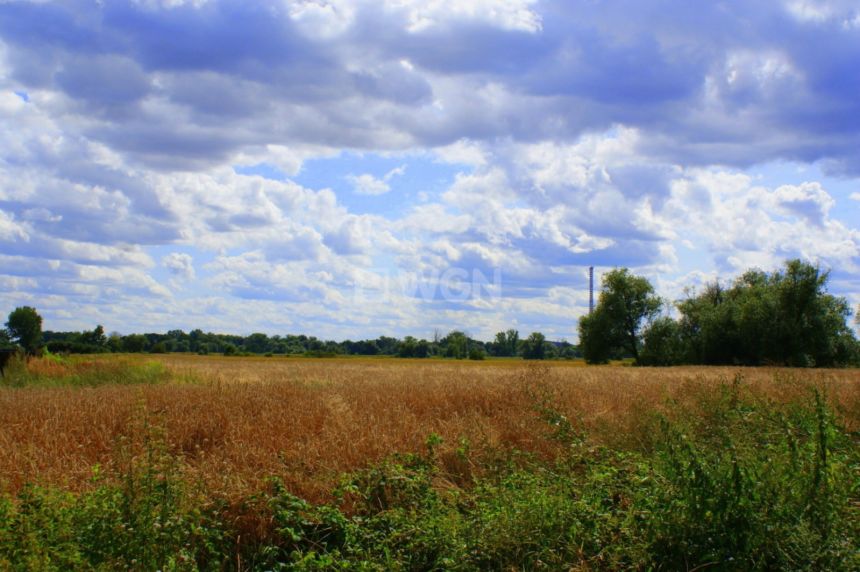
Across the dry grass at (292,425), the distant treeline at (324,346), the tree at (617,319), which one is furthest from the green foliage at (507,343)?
the dry grass at (292,425)

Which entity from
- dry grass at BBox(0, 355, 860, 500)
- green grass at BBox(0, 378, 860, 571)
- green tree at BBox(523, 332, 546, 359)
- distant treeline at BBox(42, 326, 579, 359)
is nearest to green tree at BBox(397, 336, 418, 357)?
distant treeline at BBox(42, 326, 579, 359)

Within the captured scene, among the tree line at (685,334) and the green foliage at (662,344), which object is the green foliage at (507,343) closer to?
the tree line at (685,334)

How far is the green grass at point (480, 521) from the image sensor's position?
5680 mm

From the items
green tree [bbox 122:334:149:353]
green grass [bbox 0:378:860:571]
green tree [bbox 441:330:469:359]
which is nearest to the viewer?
green grass [bbox 0:378:860:571]

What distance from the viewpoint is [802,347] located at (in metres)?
57.4

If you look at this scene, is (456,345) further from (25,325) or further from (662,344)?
(25,325)

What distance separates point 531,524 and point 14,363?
2291 cm

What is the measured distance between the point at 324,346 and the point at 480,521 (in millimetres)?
99130

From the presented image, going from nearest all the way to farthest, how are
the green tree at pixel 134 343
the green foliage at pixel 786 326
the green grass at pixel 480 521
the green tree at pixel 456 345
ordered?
the green grass at pixel 480 521, the green foliage at pixel 786 326, the green tree at pixel 134 343, the green tree at pixel 456 345

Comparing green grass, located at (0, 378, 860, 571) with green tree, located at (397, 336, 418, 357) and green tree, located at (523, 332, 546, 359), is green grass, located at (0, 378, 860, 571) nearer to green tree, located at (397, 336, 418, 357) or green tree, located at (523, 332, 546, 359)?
green tree, located at (397, 336, 418, 357)

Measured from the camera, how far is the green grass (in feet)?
18.6

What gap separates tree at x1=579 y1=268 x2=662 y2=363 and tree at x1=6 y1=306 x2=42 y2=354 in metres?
71.2

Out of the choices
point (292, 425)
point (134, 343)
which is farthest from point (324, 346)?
point (292, 425)

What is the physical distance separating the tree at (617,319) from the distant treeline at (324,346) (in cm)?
2033
